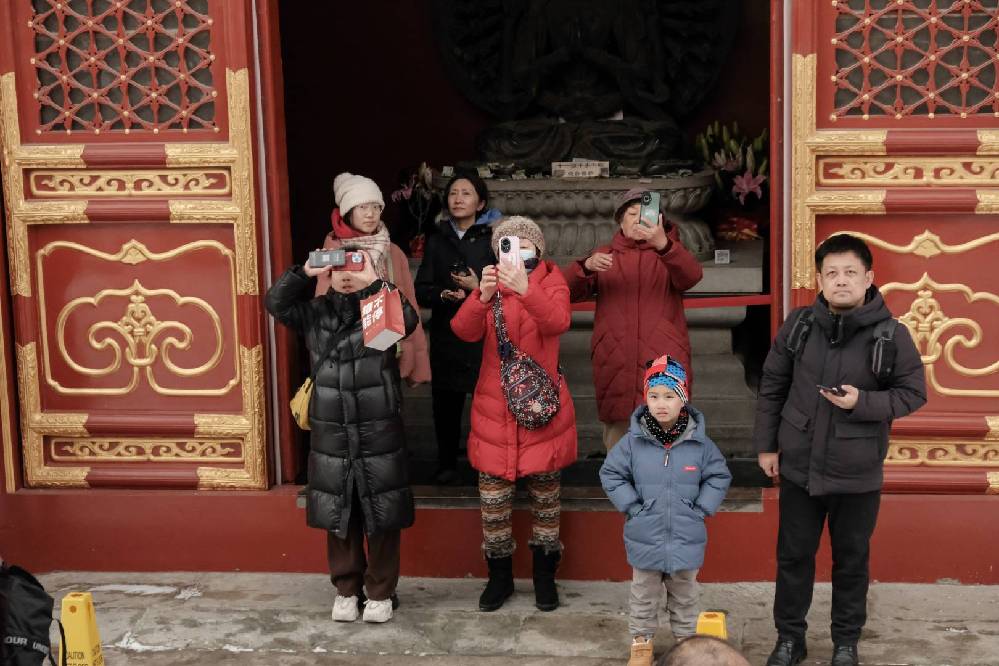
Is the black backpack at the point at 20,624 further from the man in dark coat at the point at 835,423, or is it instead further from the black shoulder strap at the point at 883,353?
the black shoulder strap at the point at 883,353

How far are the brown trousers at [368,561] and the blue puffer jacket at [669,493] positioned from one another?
1051 millimetres

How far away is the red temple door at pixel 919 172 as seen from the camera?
214 inches

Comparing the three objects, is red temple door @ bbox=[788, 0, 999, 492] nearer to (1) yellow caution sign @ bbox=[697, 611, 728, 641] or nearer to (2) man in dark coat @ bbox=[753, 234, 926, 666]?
(2) man in dark coat @ bbox=[753, 234, 926, 666]

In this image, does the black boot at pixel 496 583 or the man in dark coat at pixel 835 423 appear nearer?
the man in dark coat at pixel 835 423

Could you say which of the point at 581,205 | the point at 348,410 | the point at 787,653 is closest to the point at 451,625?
the point at 348,410

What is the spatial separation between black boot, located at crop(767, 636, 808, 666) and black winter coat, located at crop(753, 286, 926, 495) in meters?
0.59

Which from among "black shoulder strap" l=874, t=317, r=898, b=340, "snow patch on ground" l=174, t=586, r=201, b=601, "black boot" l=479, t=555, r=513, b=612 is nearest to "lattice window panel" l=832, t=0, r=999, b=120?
"black shoulder strap" l=874, t=317, r=898, b=340

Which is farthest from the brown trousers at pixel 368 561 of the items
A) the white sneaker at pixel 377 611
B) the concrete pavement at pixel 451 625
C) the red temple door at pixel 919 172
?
the red temple door at pixel 919 172

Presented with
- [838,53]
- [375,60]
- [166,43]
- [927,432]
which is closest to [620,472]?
[927,432]

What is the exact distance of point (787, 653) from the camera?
4902mm

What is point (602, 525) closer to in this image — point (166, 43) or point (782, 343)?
point (782, 343)

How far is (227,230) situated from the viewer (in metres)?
5.80

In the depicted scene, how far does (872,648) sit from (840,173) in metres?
1.77

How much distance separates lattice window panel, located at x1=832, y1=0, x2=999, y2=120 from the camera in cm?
541
